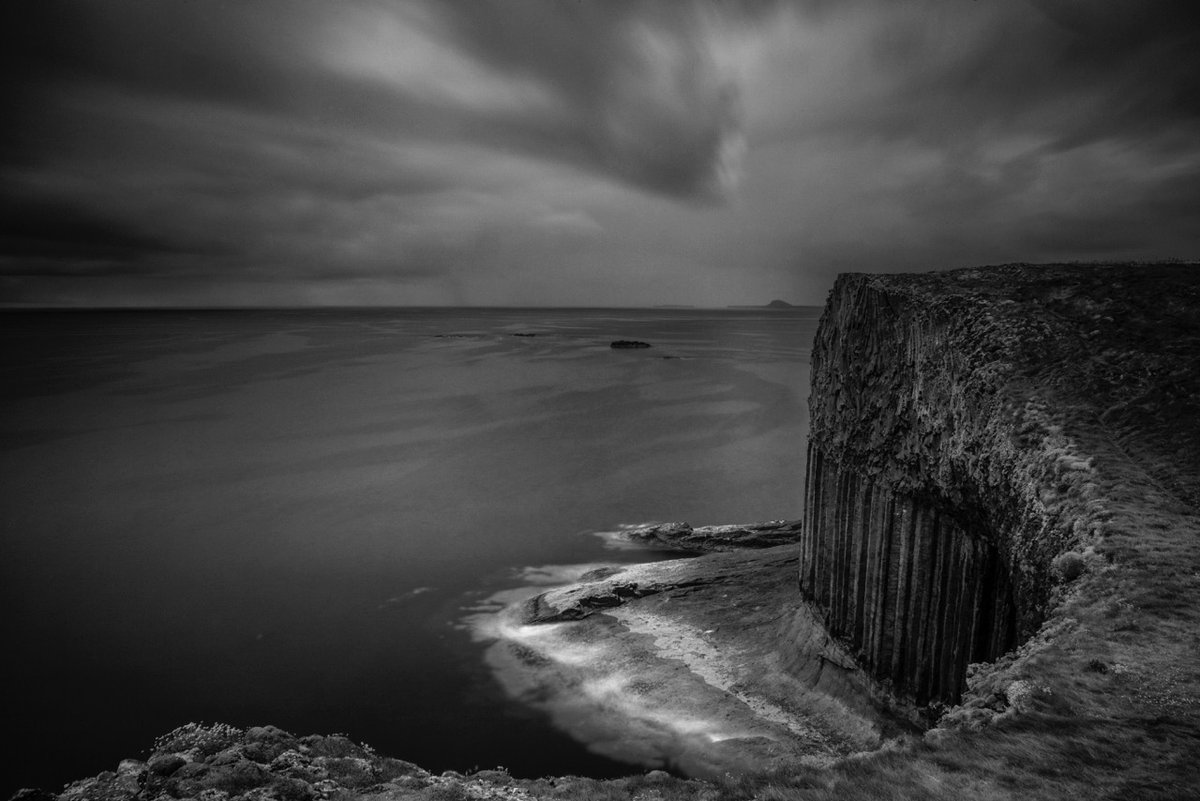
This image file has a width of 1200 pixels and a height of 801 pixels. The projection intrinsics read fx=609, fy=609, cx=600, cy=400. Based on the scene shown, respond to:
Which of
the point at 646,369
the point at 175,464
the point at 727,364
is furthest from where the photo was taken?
the point at 727,364

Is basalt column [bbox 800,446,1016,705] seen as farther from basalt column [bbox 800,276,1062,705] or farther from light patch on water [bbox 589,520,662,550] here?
light patch on water [bbox 589,520,662,550]

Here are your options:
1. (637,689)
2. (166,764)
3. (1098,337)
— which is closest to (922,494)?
(1098,337)

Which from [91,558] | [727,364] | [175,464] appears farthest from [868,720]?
[727,364]

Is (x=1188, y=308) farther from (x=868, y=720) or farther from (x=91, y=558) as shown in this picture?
(x=91, y=558)

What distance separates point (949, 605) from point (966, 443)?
251 cm

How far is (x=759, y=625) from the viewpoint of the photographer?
1447cm

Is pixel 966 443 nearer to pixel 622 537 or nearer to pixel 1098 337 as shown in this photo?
pixel 1098 337

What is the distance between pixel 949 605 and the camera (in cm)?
930

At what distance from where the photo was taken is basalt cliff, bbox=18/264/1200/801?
4668 millimetres

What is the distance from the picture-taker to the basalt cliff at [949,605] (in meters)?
4.67

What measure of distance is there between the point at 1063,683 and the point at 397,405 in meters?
53.6

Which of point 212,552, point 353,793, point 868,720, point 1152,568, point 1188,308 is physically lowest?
point 212,552

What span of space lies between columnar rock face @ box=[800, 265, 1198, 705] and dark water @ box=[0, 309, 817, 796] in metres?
5.97

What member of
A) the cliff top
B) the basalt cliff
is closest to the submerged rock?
the basalt cliff
